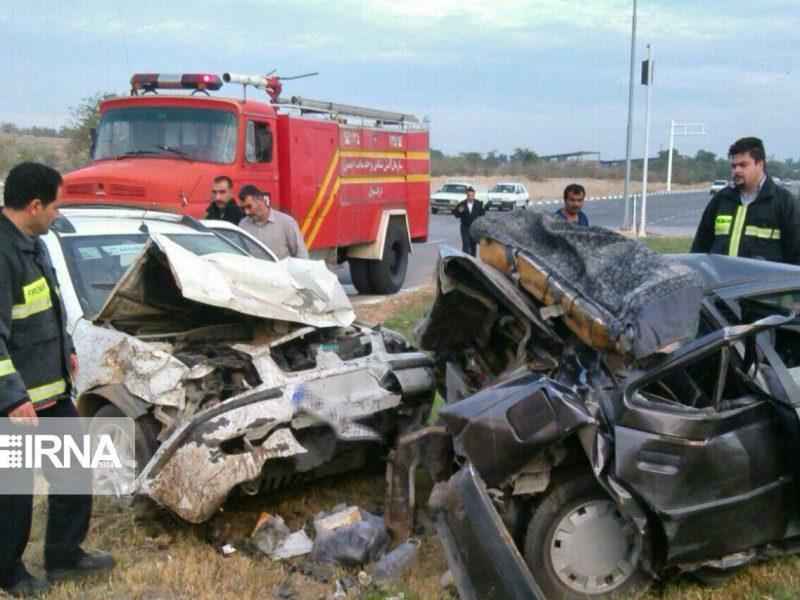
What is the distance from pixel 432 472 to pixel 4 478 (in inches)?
78.0

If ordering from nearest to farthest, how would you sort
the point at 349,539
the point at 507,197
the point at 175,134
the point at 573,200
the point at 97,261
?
the point at 349,539, the point at 97,261, the point at 573,200, the point at 175,134, the point at 507,197

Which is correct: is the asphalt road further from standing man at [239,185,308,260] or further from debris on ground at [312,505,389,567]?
standing man at [239,185,308,260]

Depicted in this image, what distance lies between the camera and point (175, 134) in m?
10.2

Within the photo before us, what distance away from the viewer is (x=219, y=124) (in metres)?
10.2

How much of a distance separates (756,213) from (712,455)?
2621 mm

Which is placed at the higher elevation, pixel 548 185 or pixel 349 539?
pixel 548 185

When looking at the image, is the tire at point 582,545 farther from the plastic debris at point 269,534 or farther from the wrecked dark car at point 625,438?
the plastic debris at point 269,534

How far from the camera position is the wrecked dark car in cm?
357

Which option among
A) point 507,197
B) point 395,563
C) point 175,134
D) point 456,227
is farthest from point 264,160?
point 507,197

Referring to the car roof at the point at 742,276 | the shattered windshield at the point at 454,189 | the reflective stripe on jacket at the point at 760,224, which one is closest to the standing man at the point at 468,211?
the reflective stripe on jacket at the point at 760,224

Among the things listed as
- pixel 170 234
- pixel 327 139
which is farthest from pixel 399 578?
pixel 327 139

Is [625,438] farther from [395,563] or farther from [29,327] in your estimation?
[29,327]

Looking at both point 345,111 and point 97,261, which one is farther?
point 345,111

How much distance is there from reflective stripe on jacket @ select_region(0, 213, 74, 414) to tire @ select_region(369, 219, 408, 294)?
9.59 meters
